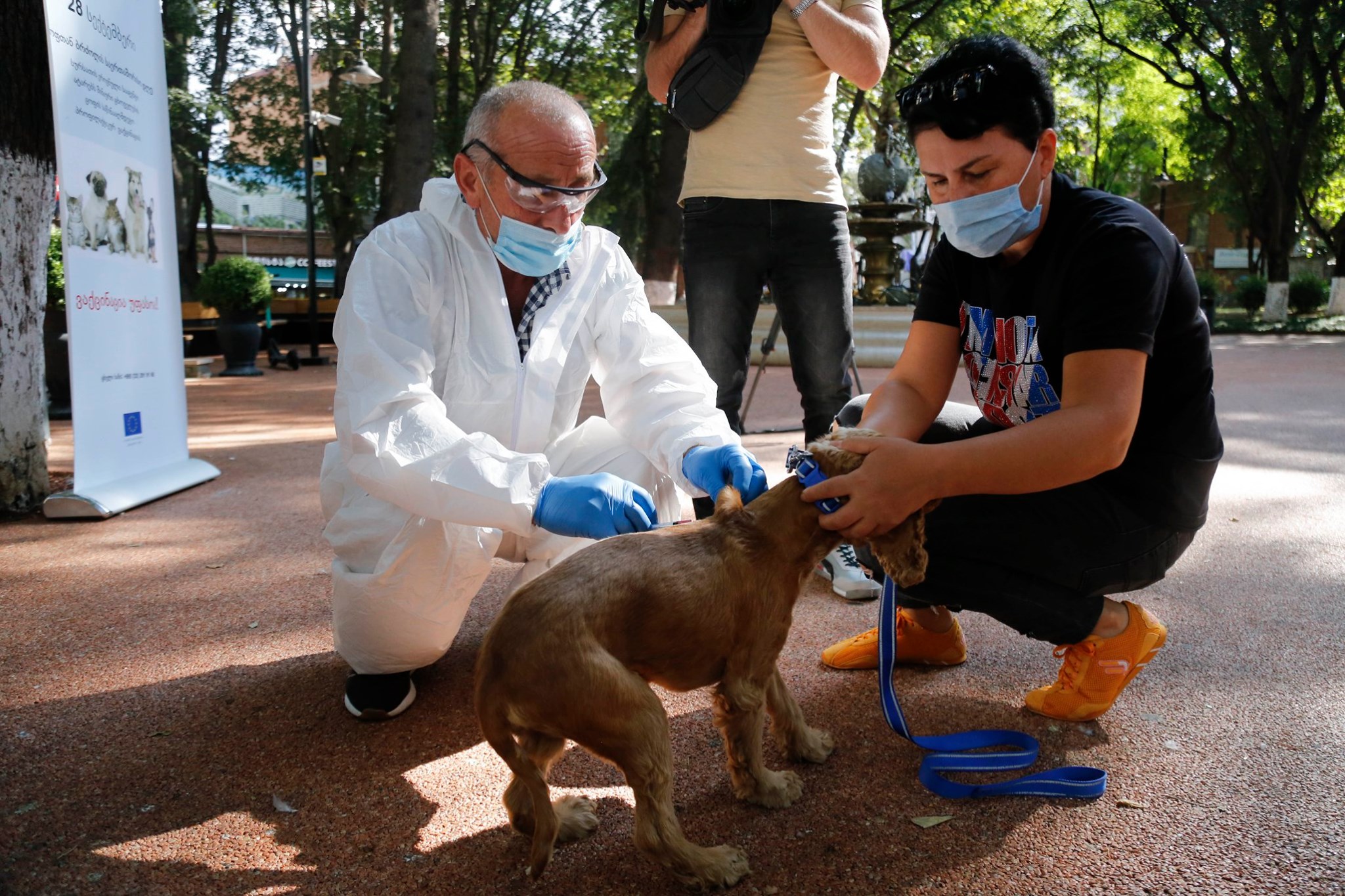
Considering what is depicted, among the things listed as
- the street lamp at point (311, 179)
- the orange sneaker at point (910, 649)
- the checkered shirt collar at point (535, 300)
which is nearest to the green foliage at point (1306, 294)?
the street lamp at point (311, 179)

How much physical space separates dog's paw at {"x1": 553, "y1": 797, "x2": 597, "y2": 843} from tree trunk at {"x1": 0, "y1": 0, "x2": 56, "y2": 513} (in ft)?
16.5

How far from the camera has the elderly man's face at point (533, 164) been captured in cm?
306

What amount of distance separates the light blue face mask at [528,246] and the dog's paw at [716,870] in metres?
1.89

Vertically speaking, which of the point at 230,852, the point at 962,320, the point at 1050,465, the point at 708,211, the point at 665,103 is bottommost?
the point at 230,852

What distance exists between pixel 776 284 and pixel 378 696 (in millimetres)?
2488

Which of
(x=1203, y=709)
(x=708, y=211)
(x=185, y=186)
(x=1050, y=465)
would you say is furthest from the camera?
(x=185, y=186)

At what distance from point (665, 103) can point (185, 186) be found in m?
28.4

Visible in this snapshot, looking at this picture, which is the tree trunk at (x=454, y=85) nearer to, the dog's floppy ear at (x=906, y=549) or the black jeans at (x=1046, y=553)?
the black jeans at (x=1046, y=553)

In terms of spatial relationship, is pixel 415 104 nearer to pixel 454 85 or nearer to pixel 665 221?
pixel 665 221

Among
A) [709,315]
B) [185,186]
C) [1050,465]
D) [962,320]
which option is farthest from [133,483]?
[185,186]

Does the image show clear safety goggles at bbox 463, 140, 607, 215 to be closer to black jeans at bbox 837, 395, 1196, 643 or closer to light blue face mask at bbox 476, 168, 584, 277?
light blue face mask at bbox 476, 168, 584, 277

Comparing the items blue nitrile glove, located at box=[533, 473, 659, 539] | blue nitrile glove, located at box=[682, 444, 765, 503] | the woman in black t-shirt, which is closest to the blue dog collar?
the woman in black t-shirt

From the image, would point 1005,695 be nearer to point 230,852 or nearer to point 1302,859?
point 1302,859

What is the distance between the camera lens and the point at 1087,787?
256 cm
